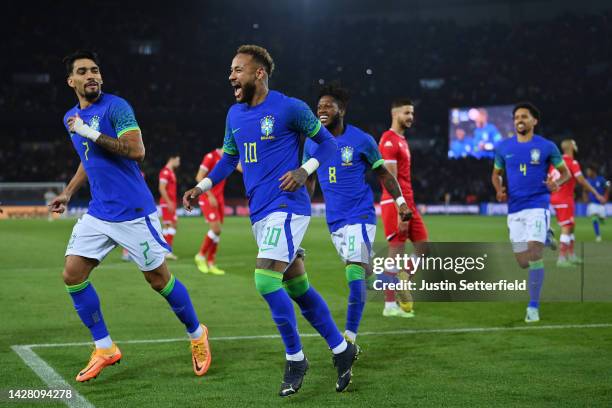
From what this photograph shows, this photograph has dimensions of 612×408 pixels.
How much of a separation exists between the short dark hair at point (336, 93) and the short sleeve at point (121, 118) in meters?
1.76

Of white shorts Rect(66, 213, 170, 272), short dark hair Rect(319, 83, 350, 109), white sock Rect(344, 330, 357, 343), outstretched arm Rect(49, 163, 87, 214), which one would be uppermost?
short dark hair Rect(319, 83, 350, 109)

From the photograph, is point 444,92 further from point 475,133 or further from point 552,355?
point 552,355

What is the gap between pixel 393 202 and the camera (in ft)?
28.2

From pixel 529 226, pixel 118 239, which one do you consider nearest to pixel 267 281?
pixel 118 239

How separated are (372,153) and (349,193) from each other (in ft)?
1.77

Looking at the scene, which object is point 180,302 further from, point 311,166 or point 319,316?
point 311,166

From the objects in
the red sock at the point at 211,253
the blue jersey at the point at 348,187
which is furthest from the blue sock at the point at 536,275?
the red sock at the point at 211,253

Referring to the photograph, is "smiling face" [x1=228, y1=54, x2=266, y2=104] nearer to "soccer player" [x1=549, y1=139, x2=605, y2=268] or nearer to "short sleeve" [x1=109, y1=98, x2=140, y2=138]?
"short sleeve" [x1=109, y1=98, x2=140, y2=138]

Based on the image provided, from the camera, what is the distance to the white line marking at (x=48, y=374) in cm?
493

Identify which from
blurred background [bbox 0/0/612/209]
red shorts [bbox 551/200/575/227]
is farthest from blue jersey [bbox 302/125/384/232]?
blurred background [bbox 0/0/612/209]

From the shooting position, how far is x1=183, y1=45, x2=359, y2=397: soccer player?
5176mm

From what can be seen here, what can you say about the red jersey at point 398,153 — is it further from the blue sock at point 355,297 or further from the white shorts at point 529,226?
the blue sock at point 355,297

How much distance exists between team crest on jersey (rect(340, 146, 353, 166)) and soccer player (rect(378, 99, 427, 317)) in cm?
141

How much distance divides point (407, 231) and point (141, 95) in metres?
46.3
